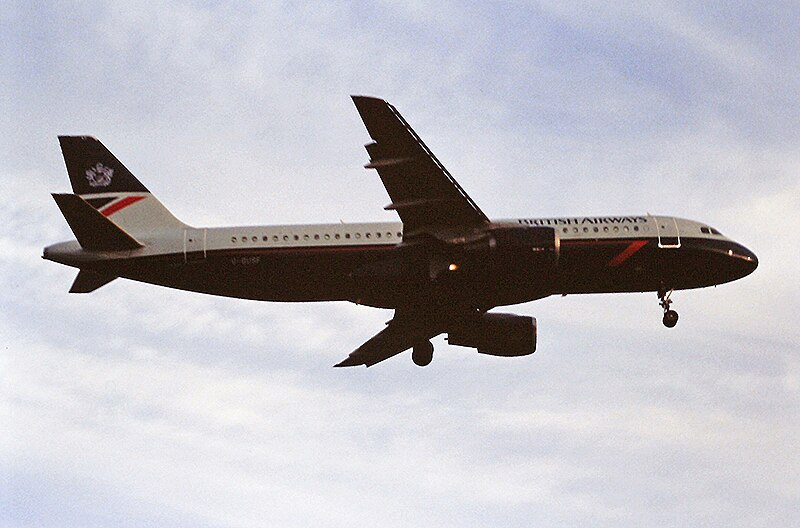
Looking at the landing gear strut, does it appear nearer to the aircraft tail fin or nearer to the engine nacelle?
the engine nacelle

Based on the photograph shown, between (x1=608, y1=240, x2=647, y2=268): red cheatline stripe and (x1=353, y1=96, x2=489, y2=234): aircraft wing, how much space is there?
21.4ft

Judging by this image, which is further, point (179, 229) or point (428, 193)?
point (179, 229)

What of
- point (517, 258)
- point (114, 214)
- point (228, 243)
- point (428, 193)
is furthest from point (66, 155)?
point (517, 258)

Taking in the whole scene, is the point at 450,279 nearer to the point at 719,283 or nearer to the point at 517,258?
the point at 517,258

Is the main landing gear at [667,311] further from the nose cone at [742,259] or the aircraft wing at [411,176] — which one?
the aircraft wing at [411,176]

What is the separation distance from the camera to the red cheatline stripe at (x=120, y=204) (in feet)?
180

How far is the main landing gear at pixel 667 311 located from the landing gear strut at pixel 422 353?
37.6 ft

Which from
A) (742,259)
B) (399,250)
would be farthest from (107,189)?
(742,259)

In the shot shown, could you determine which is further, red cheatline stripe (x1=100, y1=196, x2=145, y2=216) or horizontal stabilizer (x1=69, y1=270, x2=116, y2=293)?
red cheatline stripe (x1=100, y1=196, x2=145, y2=216)

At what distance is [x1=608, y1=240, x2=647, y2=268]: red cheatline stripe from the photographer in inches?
2115

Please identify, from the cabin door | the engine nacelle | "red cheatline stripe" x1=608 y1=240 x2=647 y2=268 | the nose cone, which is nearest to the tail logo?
the engine nacelle

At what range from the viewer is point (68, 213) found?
49406 mm

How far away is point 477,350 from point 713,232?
42.1ft

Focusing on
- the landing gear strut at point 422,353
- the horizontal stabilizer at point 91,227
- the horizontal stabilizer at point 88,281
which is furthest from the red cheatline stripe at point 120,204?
the landing gear strut at point 422,353
